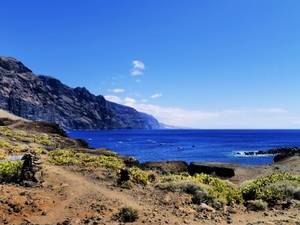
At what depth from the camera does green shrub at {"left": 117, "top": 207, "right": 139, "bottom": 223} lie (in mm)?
19125

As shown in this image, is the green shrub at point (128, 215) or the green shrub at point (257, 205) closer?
the green shrub at point (128, 215)

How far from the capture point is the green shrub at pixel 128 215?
19.1m

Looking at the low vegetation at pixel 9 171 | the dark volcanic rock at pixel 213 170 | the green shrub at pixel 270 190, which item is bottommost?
the dark volcanic rock at pixel 213 170

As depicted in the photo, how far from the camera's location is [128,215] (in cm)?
1912

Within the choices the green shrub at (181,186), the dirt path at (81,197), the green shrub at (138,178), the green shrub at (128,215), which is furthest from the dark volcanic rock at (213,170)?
the green shrub at (128,215)

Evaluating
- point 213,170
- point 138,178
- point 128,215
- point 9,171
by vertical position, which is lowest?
point 213,170

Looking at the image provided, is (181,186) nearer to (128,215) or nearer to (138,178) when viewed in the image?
(138,178)

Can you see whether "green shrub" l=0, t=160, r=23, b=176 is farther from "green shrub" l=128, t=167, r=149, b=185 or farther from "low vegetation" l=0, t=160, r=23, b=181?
"green shrub" l=128, t=167, r=149, b=185

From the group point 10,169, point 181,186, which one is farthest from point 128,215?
point 10,169

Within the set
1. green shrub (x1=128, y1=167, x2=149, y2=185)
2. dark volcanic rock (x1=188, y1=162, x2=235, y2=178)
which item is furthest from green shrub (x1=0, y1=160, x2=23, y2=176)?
dark volcanic rock (x1=188, y1=162, x2=235, y2=178)

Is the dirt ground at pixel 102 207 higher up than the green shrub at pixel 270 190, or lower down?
lower down

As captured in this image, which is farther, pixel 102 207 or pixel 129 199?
pixel 129 199

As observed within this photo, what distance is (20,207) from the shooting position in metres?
20.1

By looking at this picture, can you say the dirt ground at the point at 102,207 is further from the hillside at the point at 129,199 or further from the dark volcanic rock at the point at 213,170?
the dark volcanic rock at the point at 213,170
